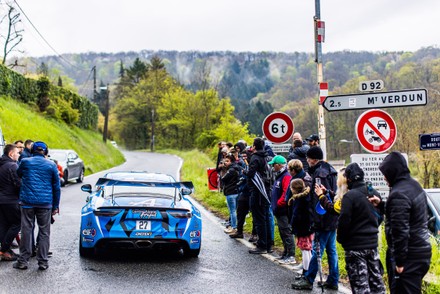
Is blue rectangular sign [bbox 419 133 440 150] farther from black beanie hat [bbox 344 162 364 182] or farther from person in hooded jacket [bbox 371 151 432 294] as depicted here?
person in hooded jacket [bbox 371 151 432 294]

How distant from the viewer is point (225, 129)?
1795 inches

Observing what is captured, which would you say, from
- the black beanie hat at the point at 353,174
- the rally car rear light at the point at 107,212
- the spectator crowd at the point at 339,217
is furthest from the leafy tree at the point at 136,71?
the black beanie hat at the point at 353,174

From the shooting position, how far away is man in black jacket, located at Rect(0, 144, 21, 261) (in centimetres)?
799

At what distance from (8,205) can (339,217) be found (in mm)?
5230

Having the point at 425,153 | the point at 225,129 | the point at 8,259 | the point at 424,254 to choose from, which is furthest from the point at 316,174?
the point at 225,129

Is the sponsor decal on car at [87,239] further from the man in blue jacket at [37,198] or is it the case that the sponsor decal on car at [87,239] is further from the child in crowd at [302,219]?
the child in crowd at [302,219]

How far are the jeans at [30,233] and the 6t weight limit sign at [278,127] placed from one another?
245 inches

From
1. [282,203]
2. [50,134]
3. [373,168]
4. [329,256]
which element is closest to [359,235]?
[329,256]

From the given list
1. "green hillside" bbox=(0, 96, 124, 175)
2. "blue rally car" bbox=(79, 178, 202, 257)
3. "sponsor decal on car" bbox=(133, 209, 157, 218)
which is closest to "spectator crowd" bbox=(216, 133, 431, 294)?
"blue rally car" bbox=(79, 178, 202, 257)

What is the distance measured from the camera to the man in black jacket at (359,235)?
5.28 metres

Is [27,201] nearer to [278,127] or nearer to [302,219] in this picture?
[302,219]

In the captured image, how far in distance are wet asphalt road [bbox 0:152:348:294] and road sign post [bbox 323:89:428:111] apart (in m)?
3.18

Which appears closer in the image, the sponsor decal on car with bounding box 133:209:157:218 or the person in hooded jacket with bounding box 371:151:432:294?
the person in hooded jacket with bounding box 371:151:432:294

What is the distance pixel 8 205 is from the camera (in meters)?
7.99
